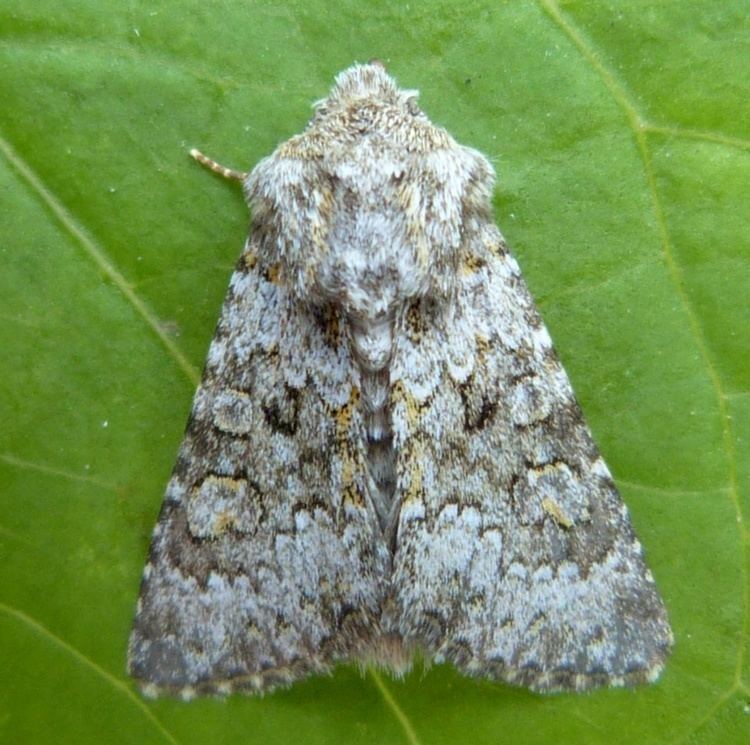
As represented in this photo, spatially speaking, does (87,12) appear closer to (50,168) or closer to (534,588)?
(50,168)

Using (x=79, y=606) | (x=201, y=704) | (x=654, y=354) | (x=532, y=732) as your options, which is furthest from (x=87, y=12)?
(x=532, y=732)

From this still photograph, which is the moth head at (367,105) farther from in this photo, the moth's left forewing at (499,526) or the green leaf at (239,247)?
the moth's left forewing at (499,526)

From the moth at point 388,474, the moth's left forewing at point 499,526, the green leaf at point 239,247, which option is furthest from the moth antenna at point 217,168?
the moth's left forewing at point 499,526

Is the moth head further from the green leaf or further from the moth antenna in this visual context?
the moth antenna

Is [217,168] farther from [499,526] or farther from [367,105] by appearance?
[499,526]

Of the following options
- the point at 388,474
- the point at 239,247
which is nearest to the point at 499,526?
the point at 388,474

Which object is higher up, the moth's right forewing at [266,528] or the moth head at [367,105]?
the moth head at [367,105]

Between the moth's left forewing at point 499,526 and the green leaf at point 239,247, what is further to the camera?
the green leaf at point 239,247
